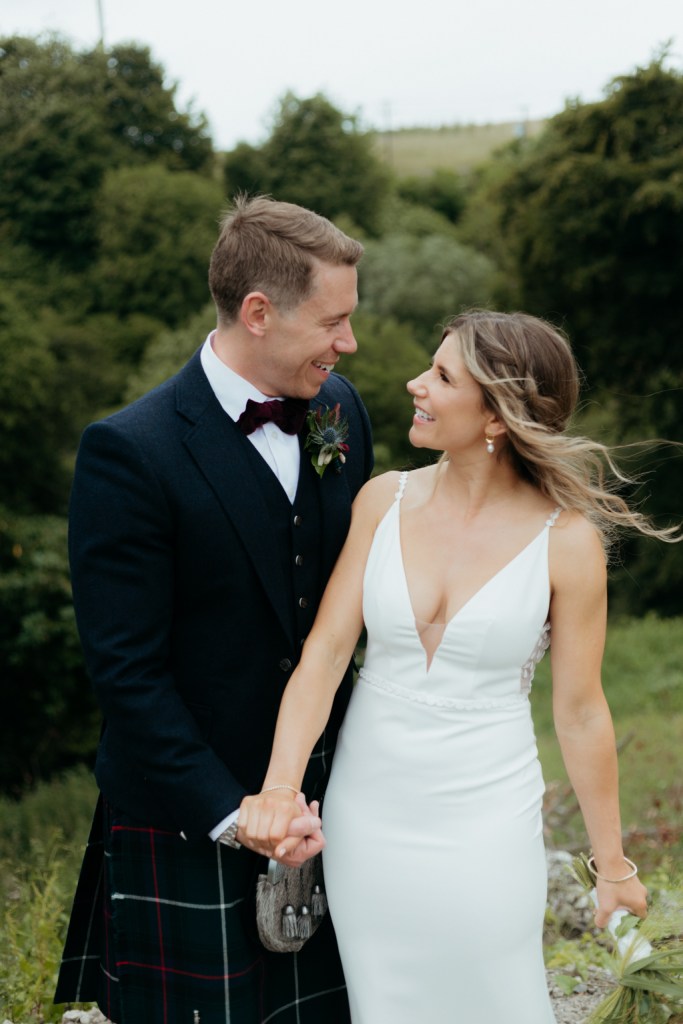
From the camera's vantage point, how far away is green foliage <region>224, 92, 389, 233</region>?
36.4 m

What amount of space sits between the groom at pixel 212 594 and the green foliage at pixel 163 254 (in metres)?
27.6

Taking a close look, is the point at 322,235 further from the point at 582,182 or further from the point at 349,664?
the point at 582,182

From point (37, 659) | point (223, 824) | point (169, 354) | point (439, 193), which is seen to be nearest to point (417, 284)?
point (169, 354)

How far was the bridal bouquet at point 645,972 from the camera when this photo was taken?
2805 millimetres

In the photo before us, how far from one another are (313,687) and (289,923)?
2.03 feet

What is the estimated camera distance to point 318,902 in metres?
2.98

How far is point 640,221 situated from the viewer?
20.2 m

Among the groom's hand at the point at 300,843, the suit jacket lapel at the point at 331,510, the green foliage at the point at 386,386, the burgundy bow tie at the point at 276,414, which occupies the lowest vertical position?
the green foliage at the point at 386,386

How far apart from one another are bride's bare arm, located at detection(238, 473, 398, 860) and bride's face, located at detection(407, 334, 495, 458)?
0.25 metres

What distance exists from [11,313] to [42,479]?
3.16 m

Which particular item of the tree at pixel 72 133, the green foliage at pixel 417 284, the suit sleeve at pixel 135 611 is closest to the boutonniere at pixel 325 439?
the suit sleeve at pixel 135 611

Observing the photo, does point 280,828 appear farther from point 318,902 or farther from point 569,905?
point 569,905

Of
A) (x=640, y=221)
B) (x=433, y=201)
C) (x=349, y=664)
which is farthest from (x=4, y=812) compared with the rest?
(x=433, y=201)

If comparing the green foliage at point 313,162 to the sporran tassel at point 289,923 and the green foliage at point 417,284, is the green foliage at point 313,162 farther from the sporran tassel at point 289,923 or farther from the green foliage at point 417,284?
the sporran tassel at point 289,923
